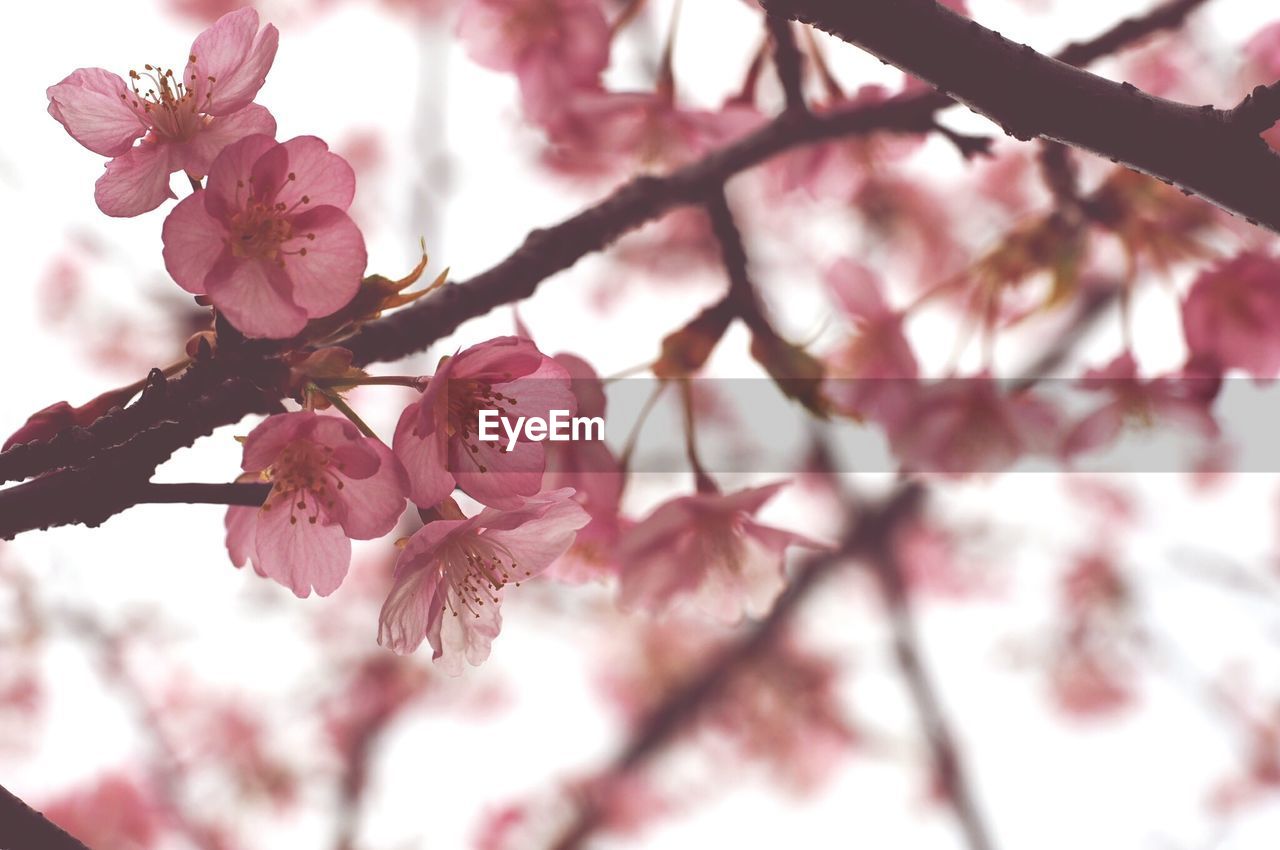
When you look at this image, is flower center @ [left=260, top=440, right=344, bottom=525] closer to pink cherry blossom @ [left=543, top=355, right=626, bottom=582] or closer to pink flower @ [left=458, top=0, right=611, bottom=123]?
pink cherry blossom @ [left=543, top=355, right=626, bottom=582]

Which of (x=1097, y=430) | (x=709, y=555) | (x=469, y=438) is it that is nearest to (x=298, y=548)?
(x=469, y=438)

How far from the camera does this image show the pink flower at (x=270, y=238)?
768 millimetres

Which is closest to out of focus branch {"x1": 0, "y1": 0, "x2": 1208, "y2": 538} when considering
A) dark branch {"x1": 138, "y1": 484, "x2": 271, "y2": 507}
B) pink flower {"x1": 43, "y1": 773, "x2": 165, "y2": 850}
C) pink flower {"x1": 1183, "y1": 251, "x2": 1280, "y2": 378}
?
dark branch {"x1": 138, "y1": 484, "x2": 271, "y2": 507}

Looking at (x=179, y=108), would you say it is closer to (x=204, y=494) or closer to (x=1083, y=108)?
(x=204, y=494)

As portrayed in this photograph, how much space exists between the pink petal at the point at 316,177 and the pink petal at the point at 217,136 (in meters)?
0.04

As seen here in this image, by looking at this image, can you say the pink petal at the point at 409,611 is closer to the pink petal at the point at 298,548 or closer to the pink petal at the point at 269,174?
the pink petal at the point at 298,548

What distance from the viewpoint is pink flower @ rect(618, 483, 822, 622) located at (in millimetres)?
1254

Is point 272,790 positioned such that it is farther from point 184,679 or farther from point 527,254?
point 527,254

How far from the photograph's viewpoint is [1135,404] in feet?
4.82

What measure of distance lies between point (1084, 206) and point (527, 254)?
820 millimetres

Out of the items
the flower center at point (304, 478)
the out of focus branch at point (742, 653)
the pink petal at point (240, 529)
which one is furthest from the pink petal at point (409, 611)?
the out of focus branch at point (742, 653)

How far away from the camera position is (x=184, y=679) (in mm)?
5320

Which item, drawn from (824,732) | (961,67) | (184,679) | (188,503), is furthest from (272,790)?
(961,67)

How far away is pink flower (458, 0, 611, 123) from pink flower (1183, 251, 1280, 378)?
3.09 feet
